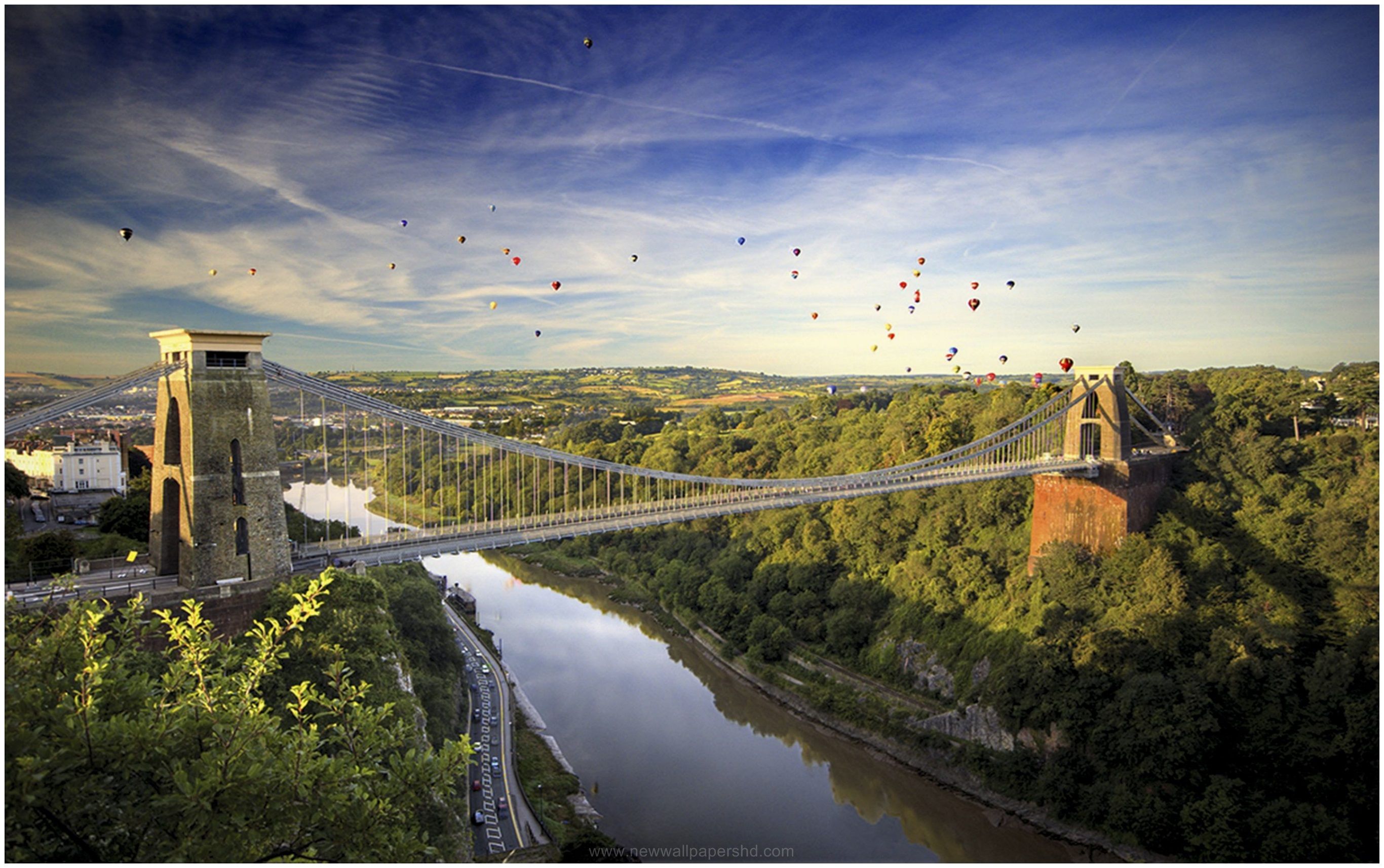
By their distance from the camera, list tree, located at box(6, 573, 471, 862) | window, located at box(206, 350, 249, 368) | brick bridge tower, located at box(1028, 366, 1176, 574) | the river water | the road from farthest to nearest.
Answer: brick bridge tower, located at box(1028, 366, 1176, 574)
the river water
the road
window, located at box(206, 350, 249, 368)
tree, located at box(6, 573, 471, 862)

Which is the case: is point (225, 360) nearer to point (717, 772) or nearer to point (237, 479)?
point (237, 479)

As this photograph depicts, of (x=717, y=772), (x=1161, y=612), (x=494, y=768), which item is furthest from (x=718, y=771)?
(x=1161, y=612)

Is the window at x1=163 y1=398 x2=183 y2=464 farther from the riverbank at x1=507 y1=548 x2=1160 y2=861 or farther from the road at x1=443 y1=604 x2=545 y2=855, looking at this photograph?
the riverbank at x1=507 y1=548 x2=1160 y2=861

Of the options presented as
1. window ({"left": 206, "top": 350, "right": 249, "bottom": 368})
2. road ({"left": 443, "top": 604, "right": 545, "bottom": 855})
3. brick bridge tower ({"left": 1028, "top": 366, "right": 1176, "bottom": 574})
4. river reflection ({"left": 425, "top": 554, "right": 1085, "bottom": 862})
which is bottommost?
river reflection ({"left": 425, "top": 554, "right": 1085, "bottom": 862})

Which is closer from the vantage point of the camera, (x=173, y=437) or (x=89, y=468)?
(x=173, y=437)

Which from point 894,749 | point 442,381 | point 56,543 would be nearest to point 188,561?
point 56,543

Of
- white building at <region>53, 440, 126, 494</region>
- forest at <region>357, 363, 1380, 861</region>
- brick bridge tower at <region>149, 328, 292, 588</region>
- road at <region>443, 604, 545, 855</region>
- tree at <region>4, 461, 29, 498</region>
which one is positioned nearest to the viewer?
brick bridge tower at <region>149, 328, 292, 588</region>

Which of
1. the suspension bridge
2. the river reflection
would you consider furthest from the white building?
the river reflection
